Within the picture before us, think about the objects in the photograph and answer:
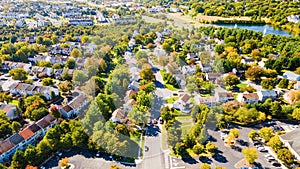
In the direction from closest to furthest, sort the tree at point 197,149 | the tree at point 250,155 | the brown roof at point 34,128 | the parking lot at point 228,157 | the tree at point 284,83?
1. the tree at point 250,155
2. the parking lot at point 228,157
3. the tree at point 197,149
4. the brown roof at point 34,128
5. the tree at point 284,83

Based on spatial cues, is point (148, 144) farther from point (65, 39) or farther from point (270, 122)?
point (65, 39)

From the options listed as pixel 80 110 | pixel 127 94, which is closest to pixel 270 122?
pixel 127 94

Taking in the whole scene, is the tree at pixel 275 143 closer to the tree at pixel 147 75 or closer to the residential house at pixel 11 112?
the tree at pixel 147 75

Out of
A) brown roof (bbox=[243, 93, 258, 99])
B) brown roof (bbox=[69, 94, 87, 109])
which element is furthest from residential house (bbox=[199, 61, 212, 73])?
brown roof (bbox=[69, 94, 87, 109])

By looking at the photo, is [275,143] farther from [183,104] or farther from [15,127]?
[15,127]

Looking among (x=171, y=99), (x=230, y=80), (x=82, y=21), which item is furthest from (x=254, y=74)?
(x=82, y=21)

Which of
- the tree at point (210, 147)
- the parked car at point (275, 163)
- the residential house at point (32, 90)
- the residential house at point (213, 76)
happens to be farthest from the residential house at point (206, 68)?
the residential house at point (32, 90)
